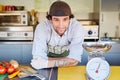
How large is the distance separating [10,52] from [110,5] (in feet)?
4.89

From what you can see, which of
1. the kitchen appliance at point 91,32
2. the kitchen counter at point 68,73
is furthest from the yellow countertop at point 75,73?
the kitchen appliance at point 91,32

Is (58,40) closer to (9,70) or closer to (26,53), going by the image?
(9,70)

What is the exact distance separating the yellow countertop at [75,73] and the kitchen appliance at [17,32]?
1612 millimetres

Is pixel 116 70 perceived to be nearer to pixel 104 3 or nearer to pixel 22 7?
pixel 104 3

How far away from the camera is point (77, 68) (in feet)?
5.10

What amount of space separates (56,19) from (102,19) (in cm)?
164

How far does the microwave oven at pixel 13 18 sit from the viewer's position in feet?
10.2

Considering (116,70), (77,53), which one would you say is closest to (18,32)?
(77,53)

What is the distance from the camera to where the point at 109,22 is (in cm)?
309

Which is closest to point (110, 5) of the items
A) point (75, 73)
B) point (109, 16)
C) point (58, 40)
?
point (109, 16)

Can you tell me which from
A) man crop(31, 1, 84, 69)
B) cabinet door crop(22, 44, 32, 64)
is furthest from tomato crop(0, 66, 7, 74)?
cabinet door crop(22, 44, 32, 64)

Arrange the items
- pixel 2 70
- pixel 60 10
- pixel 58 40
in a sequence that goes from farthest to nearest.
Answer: pixel 58 40 < pixel 60 10 < pixel 2 70

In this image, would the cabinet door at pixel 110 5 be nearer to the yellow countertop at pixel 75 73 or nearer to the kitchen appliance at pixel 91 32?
the kitchen appliance at pixel 91 32

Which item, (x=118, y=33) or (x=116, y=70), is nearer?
(x=116, y=70)
